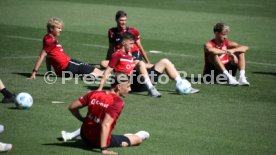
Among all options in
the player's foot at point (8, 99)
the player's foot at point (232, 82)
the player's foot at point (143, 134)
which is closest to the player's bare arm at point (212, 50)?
the player's foot at point (232, 82)

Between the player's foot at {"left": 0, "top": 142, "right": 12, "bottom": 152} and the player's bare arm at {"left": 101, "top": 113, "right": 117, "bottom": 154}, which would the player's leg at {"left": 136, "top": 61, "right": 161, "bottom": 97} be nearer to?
the player's bare arm at {"left": 101, "top": 113, "right": 117, "bottom": 154}

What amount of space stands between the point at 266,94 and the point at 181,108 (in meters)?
3.09

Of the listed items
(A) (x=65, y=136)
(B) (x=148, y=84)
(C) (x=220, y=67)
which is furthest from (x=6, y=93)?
(C) (x=220, y=67)

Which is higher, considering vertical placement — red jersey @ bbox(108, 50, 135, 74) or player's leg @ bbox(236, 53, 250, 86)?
red jersey @ bbox(108, 50, 135, 74)

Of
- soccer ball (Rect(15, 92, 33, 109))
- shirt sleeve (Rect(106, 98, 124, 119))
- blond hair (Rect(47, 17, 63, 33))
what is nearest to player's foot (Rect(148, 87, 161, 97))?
soccer ball (Rect(15, 92, 33, 109))

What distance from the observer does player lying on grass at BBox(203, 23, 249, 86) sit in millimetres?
20625

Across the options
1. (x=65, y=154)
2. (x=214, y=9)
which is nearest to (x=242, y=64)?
(x=65, y=154)

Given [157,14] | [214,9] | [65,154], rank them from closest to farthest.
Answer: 1. [65,154]
2. [157,14]
3. [214,9]

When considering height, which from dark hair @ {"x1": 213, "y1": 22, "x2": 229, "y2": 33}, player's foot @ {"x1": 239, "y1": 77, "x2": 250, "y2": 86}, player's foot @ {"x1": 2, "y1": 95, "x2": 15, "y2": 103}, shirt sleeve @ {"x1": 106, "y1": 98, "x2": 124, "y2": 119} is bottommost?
player's foot @ {"x1": 239, "y1": 77, "x2": 250, "y2": 86}

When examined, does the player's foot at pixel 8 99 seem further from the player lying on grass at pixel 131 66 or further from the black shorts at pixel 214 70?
the black shorts at pixel 214 70

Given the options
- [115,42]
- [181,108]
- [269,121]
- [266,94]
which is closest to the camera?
[269,121]

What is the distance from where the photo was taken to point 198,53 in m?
26.8

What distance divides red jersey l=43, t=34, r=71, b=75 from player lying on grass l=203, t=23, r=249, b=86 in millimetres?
4011

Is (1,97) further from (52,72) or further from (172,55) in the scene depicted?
(172,55)
